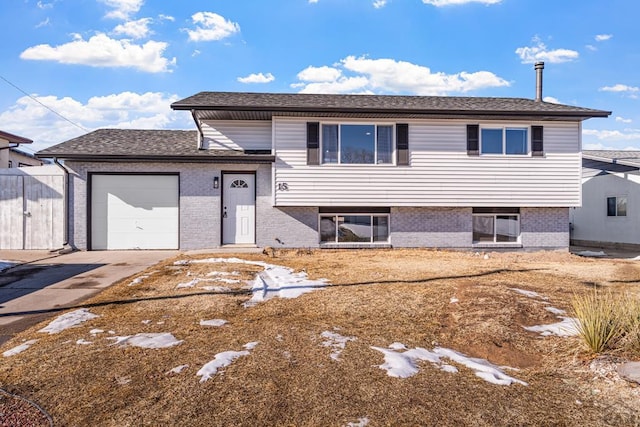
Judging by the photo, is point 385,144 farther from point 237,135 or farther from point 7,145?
point 7,145

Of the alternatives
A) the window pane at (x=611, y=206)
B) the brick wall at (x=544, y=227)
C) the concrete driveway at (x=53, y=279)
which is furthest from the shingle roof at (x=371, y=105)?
the window pane at (x=611, y=206)

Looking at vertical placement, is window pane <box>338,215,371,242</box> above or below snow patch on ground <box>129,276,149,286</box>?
above

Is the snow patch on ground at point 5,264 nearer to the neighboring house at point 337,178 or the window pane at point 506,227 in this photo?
the neighboring house at point 337,178

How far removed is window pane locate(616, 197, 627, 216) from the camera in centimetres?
1516

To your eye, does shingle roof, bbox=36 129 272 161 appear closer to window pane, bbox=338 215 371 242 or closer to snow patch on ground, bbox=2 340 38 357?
window pane, bbox=338 215 371 242

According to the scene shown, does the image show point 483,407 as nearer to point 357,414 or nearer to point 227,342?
point 357,414

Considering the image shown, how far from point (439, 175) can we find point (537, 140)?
3341 mm

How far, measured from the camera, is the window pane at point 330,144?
11.6 metres

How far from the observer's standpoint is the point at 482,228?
12.3 metres

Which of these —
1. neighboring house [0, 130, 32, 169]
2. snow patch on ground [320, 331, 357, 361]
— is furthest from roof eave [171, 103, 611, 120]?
neighboring house [0, 130, 32, 169]

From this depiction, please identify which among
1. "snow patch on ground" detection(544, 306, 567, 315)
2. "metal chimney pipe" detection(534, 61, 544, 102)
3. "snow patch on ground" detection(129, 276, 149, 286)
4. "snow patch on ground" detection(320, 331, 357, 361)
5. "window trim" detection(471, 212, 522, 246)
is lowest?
"snow patch on ground" detection(320, 331, 357, 361)

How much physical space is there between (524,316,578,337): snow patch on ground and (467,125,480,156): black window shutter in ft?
26.1

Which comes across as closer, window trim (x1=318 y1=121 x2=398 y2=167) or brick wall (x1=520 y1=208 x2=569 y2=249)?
window trim (x1=318 y1=121 x2=398 y2=167)

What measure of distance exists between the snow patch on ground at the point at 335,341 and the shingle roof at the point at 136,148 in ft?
25.5
